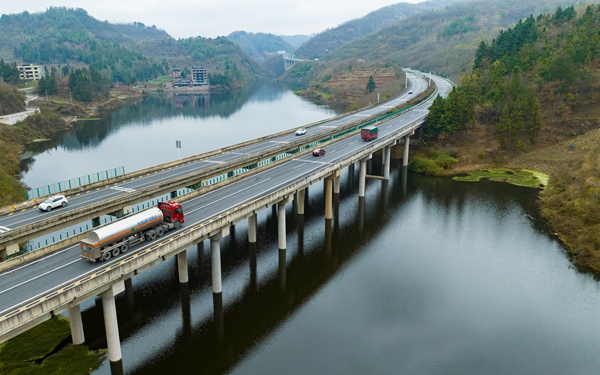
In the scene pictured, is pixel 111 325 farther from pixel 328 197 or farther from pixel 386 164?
pixel 386 164

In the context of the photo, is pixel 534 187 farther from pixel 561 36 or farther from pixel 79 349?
pixel 79 349

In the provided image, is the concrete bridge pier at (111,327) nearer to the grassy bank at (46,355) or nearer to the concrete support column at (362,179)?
the grassy bank at (46,355)

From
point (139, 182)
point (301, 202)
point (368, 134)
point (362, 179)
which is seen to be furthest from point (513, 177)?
point (139, 182)

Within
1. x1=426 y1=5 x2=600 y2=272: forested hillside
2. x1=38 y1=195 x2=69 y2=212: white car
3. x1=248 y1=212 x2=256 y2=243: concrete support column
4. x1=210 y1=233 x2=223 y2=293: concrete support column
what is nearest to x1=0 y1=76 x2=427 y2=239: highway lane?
x1=38 y1=195 x2=69 y2=212: white car

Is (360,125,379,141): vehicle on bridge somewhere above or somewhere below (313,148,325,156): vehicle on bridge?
above

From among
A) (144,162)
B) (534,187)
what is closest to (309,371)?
(534,187)

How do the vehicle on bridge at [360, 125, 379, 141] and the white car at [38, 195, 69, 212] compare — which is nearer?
the white car at [38, 195, 69, 212]

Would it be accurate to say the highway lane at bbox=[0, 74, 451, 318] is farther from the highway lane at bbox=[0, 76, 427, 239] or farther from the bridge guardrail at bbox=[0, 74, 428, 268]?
the highway lane at bbox=[0, 76, 427, 239]
